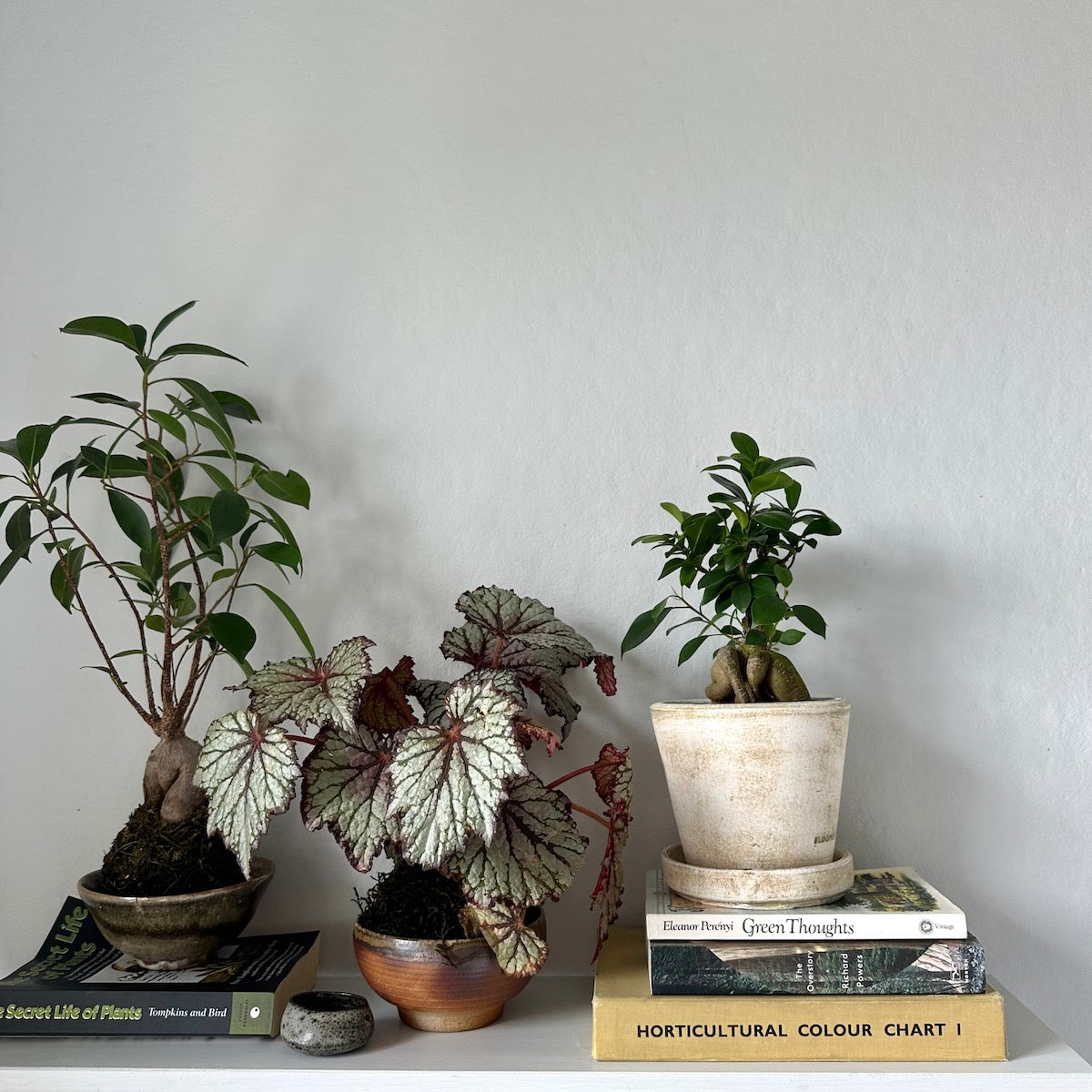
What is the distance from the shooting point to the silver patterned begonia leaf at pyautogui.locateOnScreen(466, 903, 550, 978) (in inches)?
33.3

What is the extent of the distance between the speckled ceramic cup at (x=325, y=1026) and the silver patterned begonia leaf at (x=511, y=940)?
140 mm

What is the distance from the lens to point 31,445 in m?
0.99

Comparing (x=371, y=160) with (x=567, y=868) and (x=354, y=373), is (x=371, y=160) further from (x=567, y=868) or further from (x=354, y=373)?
(x=567, y=868)

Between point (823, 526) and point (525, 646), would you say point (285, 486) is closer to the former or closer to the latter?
point (525, 646)

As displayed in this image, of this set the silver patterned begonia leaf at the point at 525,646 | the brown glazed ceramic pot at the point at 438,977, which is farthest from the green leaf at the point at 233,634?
the brown glazed ceramic pot at the point at 438,977

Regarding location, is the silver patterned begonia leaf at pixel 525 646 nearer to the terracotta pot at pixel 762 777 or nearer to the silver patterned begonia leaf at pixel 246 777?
the terracotta pot at pixel 762 777

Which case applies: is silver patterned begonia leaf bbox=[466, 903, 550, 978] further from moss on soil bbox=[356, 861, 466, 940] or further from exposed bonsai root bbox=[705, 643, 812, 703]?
exposed bonsai root bbox=[705, 643, 812, 703]

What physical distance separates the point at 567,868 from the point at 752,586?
0.32 m

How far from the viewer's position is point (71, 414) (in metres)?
1.21

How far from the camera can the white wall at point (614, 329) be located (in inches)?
44.5

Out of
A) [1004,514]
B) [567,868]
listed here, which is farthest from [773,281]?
[567,868]

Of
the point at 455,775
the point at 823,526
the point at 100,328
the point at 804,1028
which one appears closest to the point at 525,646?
the point at 455,775

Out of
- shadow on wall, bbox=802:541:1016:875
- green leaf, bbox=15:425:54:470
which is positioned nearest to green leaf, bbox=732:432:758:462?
shadow on wall, bbox=802:541:1016:875

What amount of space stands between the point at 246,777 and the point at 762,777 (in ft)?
1.54
